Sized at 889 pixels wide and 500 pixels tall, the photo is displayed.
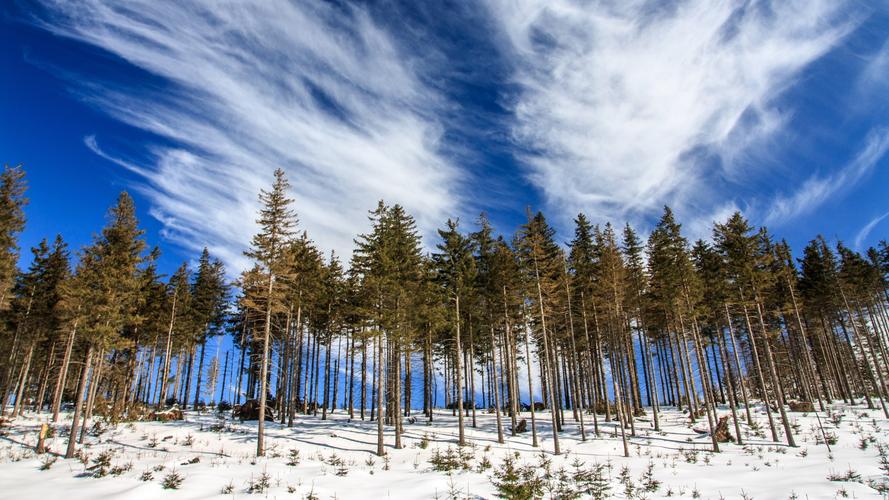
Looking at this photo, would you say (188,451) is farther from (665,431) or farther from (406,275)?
(665,431)

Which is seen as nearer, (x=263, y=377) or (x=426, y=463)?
(x=426, y=463)

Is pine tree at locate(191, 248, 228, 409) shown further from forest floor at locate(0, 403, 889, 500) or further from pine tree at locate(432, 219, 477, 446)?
pine tree at locate(432, 219, 477, 446)

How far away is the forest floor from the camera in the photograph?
14406mm

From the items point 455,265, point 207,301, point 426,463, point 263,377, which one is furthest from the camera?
point 207,301

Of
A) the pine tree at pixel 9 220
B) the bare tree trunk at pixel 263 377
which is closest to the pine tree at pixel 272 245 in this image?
the bare tree trunk at pixel 263 377

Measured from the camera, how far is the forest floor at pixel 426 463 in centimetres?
1441

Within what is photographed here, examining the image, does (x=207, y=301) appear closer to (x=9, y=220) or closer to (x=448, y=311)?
(x=9, y=220)

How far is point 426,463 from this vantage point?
Result: 20562 millimetres

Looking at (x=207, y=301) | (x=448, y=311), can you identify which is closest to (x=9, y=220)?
(x=207, y=301)

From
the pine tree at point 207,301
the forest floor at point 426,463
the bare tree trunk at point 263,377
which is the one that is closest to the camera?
the forest floor at point 426,463

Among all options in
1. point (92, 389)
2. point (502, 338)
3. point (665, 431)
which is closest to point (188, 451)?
point (92, 389)

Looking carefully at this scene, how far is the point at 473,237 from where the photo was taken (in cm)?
3259

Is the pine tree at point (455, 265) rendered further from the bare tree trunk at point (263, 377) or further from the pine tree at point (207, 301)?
the pine tree at point (207, 301)

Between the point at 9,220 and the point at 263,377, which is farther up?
the point at 9,220
